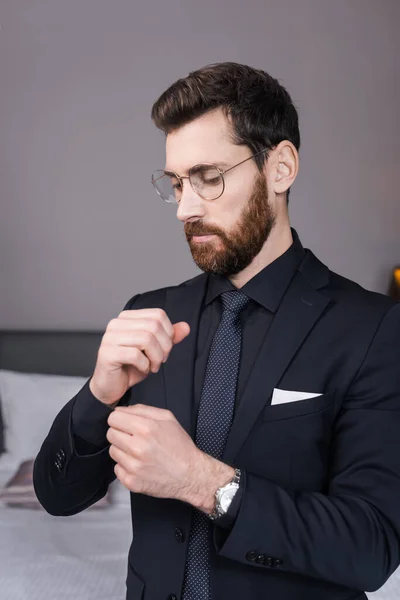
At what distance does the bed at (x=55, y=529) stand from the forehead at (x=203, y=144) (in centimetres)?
135

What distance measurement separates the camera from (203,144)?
137 centimetres

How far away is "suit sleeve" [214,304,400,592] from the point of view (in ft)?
3.52

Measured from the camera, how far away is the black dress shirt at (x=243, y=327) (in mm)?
1266

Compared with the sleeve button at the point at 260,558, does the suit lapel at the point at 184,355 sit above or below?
above

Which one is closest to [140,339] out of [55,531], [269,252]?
[269,252]

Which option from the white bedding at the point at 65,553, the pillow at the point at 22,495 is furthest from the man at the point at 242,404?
the pillow at the point at 22,495

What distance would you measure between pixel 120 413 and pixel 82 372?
6.55 feet

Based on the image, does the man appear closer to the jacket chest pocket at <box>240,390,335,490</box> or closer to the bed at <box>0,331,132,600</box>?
the jacket chest pocket at <box>240,390,335,490</box>

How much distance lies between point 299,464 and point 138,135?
215 cm

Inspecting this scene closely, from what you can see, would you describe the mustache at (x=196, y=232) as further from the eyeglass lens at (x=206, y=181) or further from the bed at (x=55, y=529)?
the bed at (x=55, y=529)

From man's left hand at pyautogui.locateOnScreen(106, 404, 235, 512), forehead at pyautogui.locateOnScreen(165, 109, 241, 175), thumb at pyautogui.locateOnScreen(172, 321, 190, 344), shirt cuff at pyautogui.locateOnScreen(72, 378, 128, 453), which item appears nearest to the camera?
man's left hand at pyautogui.locateOnScreen(106, 404, 235, 512)

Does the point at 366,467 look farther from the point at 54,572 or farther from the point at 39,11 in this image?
the point at 39,11

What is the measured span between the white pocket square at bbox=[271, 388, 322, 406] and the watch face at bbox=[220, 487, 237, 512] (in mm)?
213

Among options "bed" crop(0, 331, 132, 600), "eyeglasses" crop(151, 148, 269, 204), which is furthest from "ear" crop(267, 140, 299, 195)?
"bed" crop(0, 331, 132, 600)
